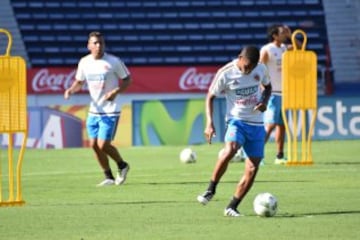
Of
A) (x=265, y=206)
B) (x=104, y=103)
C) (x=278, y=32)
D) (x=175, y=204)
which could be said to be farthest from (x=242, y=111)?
(x=278, y=32)

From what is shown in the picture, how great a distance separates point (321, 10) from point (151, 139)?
12062 millimetres

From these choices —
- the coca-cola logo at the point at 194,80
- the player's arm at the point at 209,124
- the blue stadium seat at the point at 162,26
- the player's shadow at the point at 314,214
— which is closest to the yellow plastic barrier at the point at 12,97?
the player's arm at the point at 209,124

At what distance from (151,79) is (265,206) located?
71.2 ft

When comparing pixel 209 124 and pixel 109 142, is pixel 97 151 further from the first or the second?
pixel 209 124

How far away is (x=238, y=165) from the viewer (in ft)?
68.7

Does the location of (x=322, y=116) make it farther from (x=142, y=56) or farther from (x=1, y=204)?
(x=1, y=204)

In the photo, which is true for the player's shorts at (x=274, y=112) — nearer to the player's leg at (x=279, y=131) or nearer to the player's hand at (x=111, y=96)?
the player's leg at (x=279, y=131)

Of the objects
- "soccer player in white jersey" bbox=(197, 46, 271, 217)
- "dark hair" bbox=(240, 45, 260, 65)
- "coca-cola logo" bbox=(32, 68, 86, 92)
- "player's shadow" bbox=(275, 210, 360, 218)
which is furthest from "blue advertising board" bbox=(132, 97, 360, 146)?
"dark hair" bbox=(240, 45, 260, 65)

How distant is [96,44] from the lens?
1720 cm

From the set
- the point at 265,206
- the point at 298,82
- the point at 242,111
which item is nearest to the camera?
the point at 265,206

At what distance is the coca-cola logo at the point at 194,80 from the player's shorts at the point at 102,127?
16.4 m

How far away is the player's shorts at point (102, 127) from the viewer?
56.4 ft

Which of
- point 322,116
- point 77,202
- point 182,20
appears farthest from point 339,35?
point 77,202

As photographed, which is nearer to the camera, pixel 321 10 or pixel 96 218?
pixel 96 218
